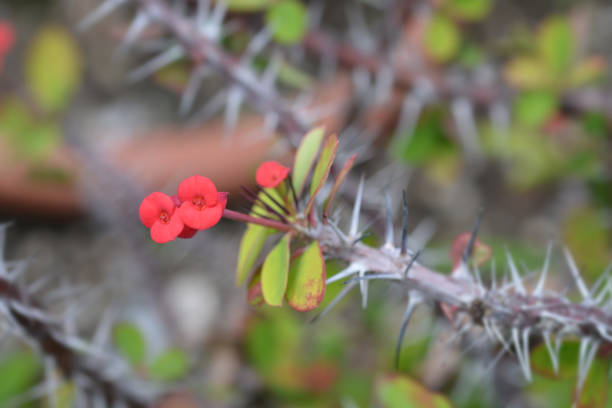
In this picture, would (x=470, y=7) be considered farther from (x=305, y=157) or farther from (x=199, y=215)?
(x=199, y=215)

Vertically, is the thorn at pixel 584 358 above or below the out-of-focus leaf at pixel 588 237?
above

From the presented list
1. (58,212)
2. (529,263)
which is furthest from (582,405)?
(58,212)

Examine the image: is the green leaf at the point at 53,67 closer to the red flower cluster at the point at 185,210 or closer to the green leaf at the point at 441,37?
the green leaf at the point at 441,37

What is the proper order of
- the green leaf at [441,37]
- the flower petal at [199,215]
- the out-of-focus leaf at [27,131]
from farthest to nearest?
1. the out-of-focus leaf at [27,131]
2. the green leaf at [441,37]
3. the flower petal at [199,215]

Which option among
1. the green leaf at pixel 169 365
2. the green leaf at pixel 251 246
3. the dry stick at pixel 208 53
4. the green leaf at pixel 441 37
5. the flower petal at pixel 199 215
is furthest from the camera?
the green leaf at pixel 441 37

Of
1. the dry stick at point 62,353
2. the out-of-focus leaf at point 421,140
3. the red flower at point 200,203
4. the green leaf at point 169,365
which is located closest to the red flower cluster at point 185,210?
the red flower at point 200,203

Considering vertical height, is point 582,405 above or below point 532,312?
below

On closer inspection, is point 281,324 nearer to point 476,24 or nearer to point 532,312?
point 532,312
